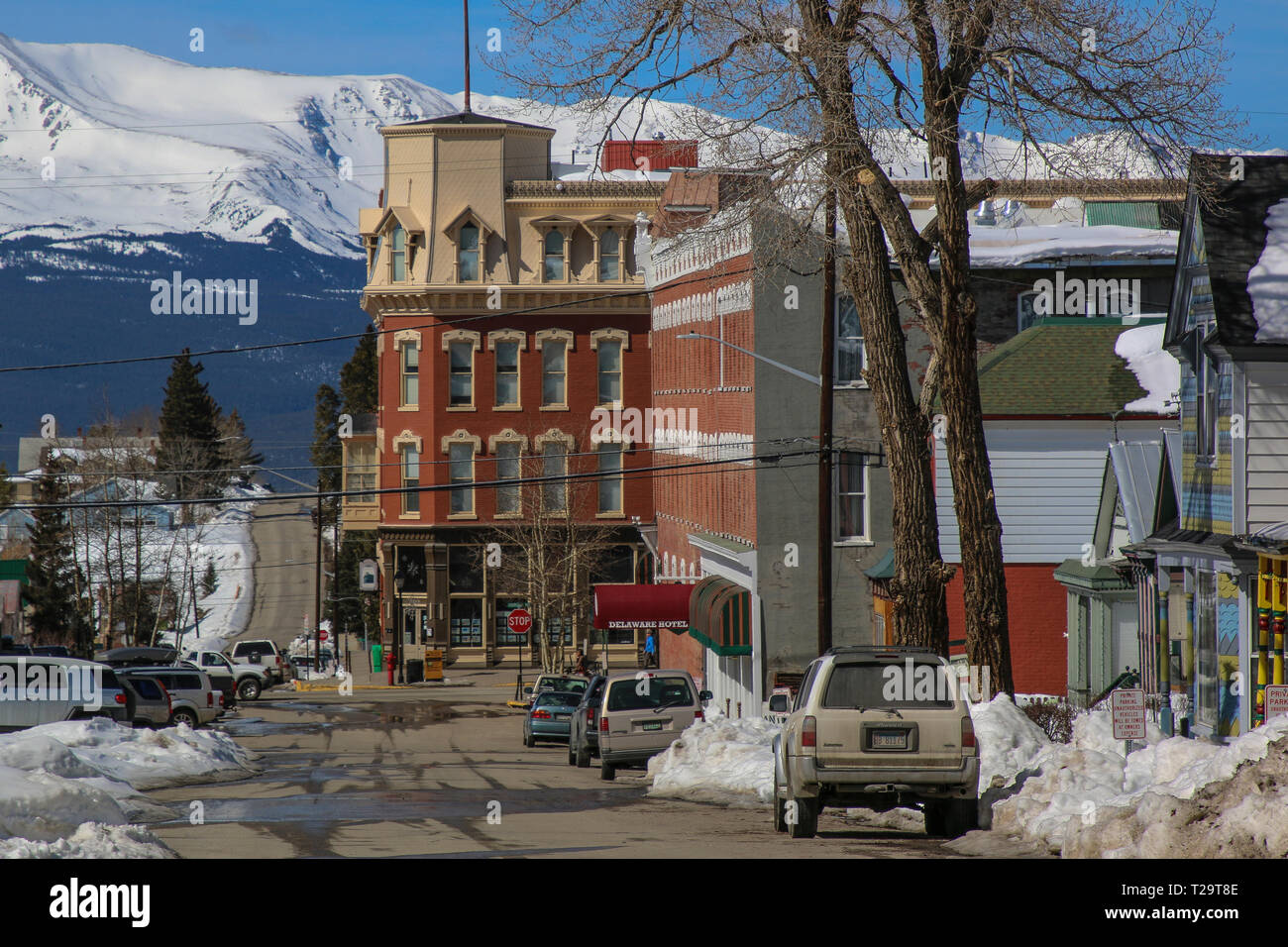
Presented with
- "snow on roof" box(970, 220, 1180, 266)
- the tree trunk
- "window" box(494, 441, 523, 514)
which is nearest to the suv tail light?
the tree trunk

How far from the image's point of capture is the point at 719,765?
21.4 meters

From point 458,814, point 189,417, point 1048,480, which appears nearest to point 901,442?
point 458,814

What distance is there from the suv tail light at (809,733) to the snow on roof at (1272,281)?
411 inches

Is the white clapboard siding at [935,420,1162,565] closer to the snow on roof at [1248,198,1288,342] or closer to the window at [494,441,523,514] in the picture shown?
the snow on roof at [1248,198,1288,342]

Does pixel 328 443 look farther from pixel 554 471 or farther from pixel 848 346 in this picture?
A: pixel 848 346

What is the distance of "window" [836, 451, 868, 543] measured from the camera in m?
37.0

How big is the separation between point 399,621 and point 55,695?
3879 centimetres

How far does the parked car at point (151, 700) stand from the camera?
36188mm

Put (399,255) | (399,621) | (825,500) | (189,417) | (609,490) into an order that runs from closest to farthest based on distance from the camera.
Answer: (825,500)
(609,490)
(399,255)
(399,621)
(189,417)

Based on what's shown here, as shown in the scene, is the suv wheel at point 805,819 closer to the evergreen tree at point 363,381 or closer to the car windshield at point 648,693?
the car windshield at point 648,693

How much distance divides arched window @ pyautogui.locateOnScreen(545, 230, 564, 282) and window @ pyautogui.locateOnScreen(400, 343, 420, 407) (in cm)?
640

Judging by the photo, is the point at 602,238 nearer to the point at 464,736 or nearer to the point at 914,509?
the point at 464,736

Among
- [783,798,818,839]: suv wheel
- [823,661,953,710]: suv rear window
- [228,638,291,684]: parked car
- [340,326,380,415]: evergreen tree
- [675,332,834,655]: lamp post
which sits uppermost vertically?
[340,326,380,415]: evergreen tree
